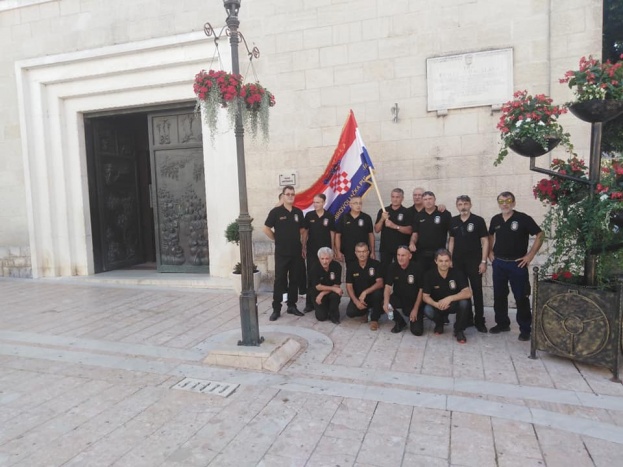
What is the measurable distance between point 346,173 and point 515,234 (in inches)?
101

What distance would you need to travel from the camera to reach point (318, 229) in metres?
6.86

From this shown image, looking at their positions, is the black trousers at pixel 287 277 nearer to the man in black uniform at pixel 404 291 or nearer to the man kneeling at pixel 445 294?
the man in black uniform at pixel 404 291

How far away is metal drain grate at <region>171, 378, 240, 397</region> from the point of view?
4.27m

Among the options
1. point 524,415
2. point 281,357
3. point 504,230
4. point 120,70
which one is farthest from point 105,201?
point 524,415

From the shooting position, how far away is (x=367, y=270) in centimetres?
633

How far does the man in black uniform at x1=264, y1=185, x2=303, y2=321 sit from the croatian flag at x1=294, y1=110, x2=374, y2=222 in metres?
0.63

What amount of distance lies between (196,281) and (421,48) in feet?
19.1

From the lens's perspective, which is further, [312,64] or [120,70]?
[120,70]

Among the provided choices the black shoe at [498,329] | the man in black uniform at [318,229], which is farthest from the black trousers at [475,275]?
the man in black uniform at [318,229]

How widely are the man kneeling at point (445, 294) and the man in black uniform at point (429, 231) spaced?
1.68 feet

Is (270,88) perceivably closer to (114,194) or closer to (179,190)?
(179,190)

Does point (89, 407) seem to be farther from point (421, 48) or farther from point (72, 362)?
point (421, 48)

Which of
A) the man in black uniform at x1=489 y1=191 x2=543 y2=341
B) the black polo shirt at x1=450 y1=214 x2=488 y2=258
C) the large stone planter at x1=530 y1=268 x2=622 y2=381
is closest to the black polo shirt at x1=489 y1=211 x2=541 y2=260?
the man in black uniform at x1=489 y1=191 x2=543 y2=341

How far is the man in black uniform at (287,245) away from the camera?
22.3 ft
